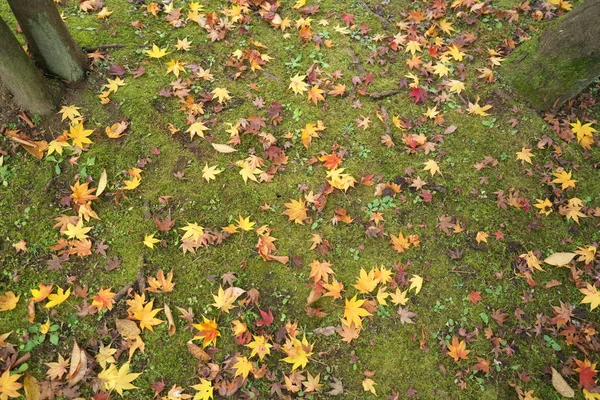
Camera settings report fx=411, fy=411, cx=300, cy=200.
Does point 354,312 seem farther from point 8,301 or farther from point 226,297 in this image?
point 8,301

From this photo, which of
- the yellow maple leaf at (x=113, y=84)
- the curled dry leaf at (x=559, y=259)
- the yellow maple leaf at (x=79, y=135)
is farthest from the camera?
the yellow maple leaf at (x=113, y=84)

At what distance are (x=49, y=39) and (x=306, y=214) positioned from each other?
277 cm

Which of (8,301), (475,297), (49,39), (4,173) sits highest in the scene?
(49,39)

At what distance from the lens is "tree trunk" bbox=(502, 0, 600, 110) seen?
3.81 metres

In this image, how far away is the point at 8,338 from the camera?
118 inches

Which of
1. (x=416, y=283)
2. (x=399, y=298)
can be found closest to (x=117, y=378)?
(x=399, y=298)

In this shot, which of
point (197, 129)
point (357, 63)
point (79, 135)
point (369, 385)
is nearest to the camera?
point (369, 385)

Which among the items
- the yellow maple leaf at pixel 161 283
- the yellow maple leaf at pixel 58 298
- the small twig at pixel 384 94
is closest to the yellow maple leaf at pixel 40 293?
the yellow maple leaf at pixel 58 298

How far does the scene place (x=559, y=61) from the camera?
4.08 meters

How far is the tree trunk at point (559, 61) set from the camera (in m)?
3.81

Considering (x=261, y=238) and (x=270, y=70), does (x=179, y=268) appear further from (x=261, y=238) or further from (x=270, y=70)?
(x=270, y=70)

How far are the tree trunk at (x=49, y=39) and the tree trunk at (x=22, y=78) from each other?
24cm

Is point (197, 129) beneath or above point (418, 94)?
above

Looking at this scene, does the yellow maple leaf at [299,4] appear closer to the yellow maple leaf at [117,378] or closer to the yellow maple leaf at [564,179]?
the yellow maple leaf at [564,179]
